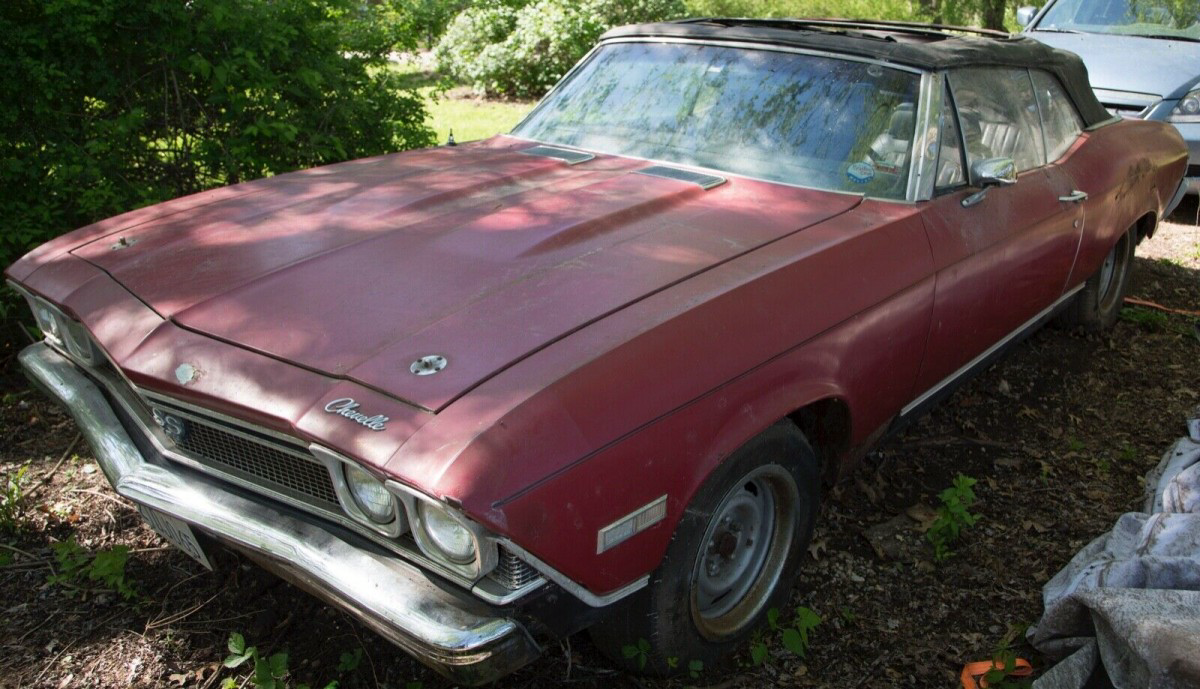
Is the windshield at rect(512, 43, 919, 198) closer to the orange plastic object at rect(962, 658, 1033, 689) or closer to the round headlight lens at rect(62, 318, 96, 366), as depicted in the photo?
the orange plastic object at rect(962, 658, 1033, 689)

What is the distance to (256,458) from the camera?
2.38 metres

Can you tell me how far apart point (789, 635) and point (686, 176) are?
5.23 ft

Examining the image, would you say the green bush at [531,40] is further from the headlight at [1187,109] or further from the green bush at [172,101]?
the headlight at [1187,109]

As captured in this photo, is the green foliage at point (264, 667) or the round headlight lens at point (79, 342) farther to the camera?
the round headlight lens at point (79, 342)

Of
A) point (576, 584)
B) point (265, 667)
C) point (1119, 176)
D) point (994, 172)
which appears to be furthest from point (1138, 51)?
point (265, 667)

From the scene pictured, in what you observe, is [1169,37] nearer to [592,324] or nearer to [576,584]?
[592,324]

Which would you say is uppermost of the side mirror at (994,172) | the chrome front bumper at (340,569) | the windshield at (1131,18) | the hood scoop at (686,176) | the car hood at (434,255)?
the windshield at (1131,18)

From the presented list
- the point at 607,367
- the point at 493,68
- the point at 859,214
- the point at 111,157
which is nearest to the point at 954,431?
the point at 859,214

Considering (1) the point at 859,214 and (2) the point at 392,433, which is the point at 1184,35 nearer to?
(1) the point at 859,214

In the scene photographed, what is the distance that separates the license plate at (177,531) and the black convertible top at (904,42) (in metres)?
2.65

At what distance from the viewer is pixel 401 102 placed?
238 inches

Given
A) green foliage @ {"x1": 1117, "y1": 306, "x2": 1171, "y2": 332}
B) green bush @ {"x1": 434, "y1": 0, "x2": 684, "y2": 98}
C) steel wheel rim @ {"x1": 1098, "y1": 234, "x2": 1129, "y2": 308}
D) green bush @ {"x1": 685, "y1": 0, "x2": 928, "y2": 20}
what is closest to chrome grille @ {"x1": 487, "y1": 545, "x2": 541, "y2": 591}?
steel wheel rim @ {"x1": 1098, "y1": 234, "x2": 1129, "y2": 308}

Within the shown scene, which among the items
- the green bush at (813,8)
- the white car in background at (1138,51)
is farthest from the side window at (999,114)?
the green bush at (813,8)

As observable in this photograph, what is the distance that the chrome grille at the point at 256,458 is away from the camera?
7.42 ft
